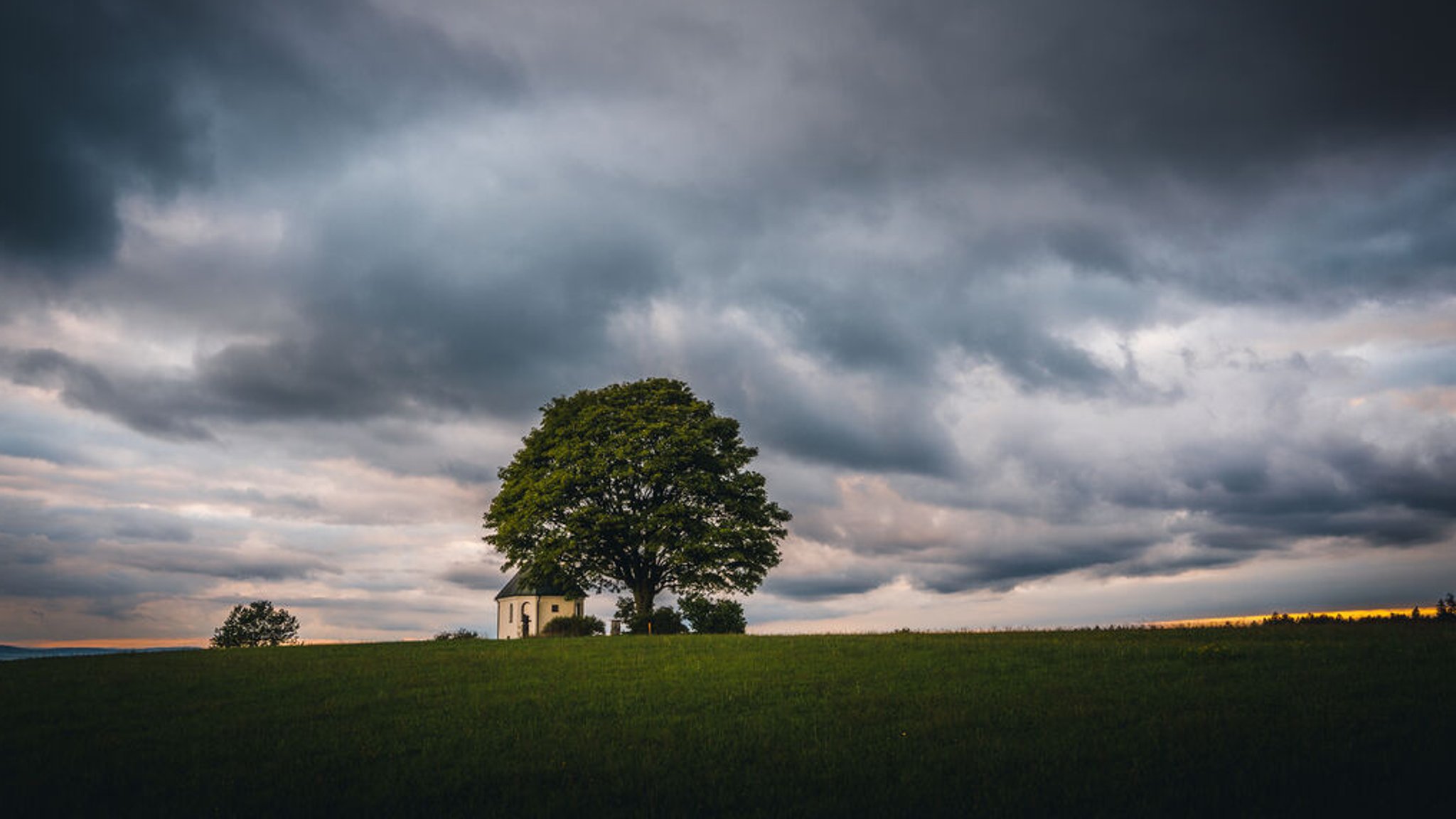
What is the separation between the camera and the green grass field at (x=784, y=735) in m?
10.7

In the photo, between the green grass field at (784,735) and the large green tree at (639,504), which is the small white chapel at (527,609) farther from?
the green grass field at (784,735)

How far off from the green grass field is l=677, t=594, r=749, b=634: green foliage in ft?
64.1

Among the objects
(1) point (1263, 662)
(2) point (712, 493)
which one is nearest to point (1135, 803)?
(1) point (1263, 662)

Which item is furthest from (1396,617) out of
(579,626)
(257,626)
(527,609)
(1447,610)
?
(257,626)

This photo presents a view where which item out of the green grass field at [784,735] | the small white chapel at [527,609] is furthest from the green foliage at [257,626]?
the green grass field at [784,735]

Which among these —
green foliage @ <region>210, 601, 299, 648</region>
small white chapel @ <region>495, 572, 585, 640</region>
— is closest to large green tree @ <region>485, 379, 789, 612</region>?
small white chapel @ <region>495, 572, 585, 640</region>

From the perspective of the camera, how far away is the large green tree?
44.2 meters

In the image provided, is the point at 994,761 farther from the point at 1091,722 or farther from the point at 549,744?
the point at 549,744

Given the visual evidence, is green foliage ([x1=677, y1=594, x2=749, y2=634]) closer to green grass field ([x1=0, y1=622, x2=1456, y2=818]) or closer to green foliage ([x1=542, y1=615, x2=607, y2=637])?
green foliage ([x1=542, y1=615, x2=607, y2=637])

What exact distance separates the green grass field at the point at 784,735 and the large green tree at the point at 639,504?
1852cm

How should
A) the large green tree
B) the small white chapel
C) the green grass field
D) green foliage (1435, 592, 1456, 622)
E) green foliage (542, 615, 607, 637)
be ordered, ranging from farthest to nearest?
the small white chapel, green foliage (542, 615, 607, 637), the large green tree, green foliage (1435, 592, 1456, 622), the green grass field

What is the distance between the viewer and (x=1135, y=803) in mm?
9938

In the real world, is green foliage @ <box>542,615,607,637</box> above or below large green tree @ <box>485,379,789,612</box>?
below

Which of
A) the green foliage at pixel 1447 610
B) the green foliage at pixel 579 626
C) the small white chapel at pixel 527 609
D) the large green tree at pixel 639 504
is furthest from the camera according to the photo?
the small white chapel at pixel 527 609
